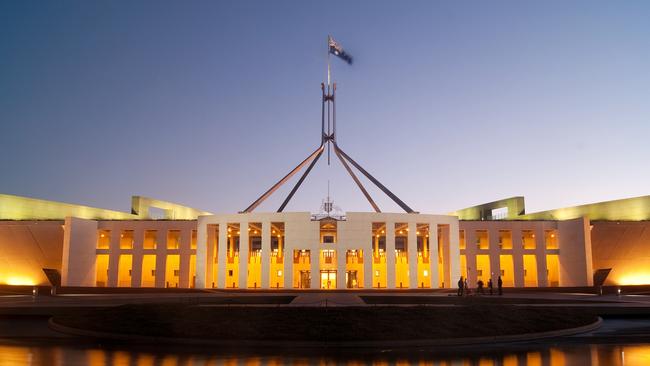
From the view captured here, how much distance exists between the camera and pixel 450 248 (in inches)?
1768

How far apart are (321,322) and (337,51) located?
47538mm

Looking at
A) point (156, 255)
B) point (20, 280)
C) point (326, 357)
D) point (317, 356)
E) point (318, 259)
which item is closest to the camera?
point (326, 357)

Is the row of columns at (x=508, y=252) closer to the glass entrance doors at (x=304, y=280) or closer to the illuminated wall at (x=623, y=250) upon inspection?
the illuminated wall at (x=623, y=250)

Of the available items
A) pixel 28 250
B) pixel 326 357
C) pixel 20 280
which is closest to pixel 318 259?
pixel 28 250

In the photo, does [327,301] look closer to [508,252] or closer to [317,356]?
[317,356]

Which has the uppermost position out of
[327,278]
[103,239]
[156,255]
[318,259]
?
[103,239]

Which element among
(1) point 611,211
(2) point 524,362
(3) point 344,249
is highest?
(1) point 611,211

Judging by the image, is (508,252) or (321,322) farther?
(508,252)

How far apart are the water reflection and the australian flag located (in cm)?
4923

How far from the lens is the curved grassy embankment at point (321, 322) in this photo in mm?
15281

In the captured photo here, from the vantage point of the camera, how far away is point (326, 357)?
506 inches

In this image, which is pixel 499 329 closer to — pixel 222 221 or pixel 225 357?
pixel 225 357

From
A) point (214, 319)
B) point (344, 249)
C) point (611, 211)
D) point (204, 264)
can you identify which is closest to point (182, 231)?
point (204, 264)

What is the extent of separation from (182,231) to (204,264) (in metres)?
5.16
